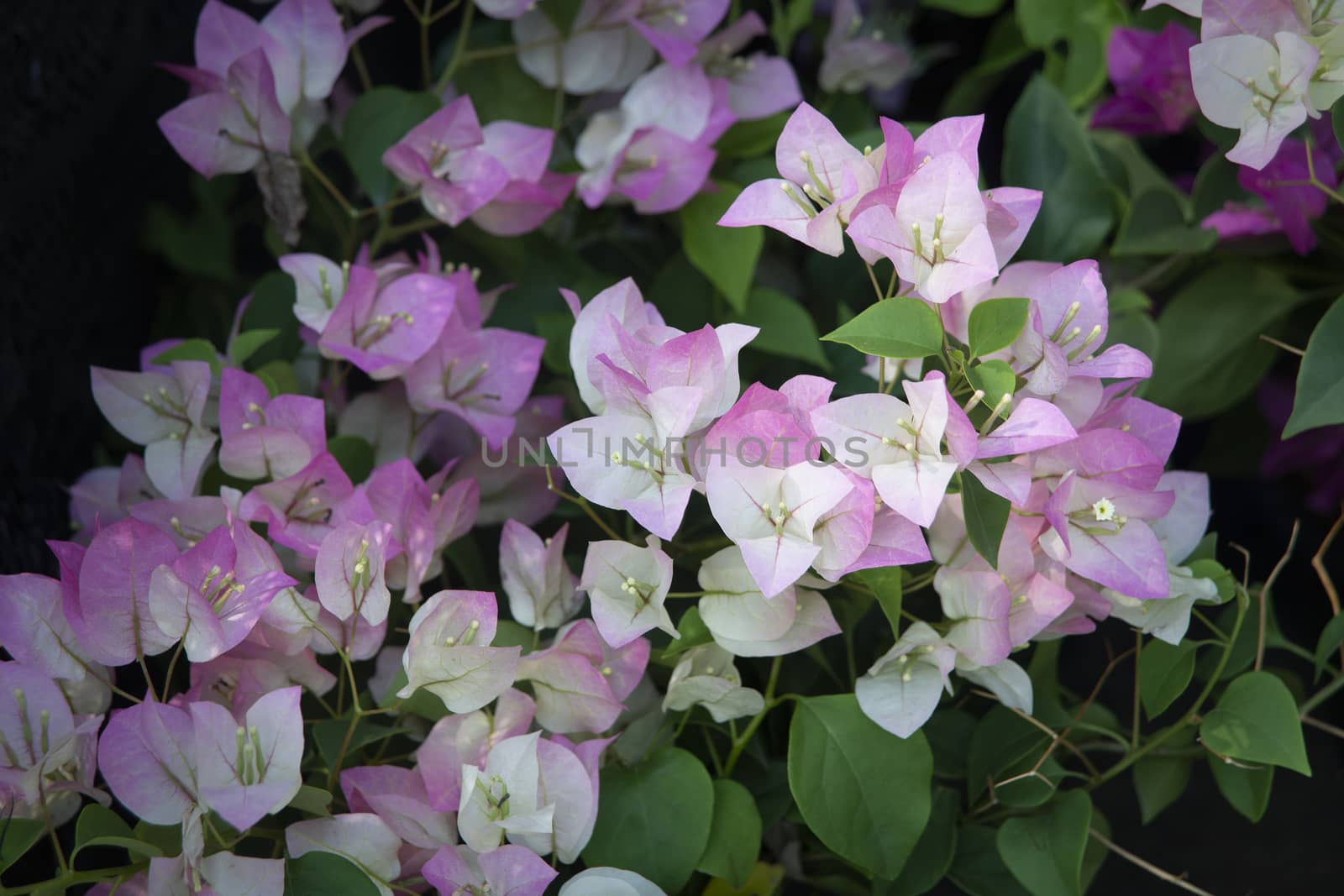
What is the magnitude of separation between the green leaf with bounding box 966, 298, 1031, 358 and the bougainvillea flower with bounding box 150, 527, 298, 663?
0.97 feet

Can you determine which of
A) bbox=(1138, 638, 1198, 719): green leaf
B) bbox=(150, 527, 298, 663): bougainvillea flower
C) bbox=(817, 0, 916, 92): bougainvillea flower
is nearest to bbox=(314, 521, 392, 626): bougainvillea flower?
bbox=(150, 527, 298, 663): bougainvillea flower

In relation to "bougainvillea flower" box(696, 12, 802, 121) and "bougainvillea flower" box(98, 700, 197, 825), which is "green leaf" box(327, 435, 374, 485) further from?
"bougainvillea flower" box(696, 12, 802, 121)

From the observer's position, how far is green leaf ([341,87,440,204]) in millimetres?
660

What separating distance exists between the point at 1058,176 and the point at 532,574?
405mm

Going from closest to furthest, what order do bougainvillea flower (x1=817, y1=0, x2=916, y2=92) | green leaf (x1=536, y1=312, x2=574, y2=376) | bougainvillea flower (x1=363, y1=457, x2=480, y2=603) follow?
bougainvillea flower (x1=363, y1=457, x2=480, y2=603) → green leaf (x1=536, y1=312, x2=574, y2=376) → bougainvillea flower (x1=817, y1=0, x2=916, y2=92)

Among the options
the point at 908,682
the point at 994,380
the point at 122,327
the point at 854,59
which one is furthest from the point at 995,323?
the point at 122,327

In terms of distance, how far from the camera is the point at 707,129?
2.22 ft

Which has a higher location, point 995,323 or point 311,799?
point 995,323

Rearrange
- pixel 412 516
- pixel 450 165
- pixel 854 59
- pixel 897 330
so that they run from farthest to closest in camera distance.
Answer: pixel 854 59 < pixel 450 165 < pixel 412 516 < pixel 897 330

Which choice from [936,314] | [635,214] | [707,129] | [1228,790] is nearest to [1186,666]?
[1228,790]

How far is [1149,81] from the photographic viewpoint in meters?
0.69

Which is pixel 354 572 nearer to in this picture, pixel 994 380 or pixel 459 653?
pixel 459 653

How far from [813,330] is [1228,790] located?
32 cm

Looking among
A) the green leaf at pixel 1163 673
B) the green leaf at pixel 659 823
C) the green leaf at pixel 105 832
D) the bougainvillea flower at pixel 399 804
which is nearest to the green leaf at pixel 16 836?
the green leaf at pixel 105 832
